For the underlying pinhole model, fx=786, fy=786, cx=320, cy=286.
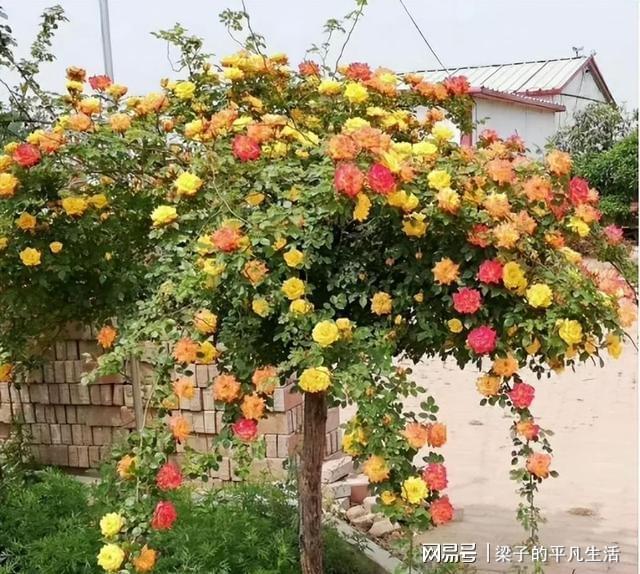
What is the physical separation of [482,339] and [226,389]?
0.52 m

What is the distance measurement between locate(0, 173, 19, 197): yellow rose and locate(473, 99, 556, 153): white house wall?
903cm

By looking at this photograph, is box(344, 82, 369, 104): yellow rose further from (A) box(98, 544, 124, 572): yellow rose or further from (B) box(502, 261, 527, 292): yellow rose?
(A) box(98, 544, 124, 572): yellow rose

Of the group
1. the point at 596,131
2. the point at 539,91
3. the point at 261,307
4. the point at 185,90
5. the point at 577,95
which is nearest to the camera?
the point at 261,307

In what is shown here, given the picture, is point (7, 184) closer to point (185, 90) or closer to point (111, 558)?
point (185, 90)

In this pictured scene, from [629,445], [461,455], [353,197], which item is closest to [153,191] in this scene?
[353,197]

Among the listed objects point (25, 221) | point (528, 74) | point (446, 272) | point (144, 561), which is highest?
point (528, 74)

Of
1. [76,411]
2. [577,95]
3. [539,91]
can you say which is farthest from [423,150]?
[577,95]

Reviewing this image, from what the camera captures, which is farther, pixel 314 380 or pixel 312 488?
pixel 312 488

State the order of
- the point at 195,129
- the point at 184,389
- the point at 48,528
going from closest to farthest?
1. the point at 184,389
2. the point at 195,129
3. the point at 48,528

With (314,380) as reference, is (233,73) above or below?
above

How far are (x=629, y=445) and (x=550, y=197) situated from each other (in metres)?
3.03

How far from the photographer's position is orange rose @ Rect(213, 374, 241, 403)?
1.61 m

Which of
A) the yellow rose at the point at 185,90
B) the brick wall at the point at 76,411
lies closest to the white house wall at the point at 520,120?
the brick wall at the point at 76,411

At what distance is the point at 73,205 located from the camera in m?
2.03
